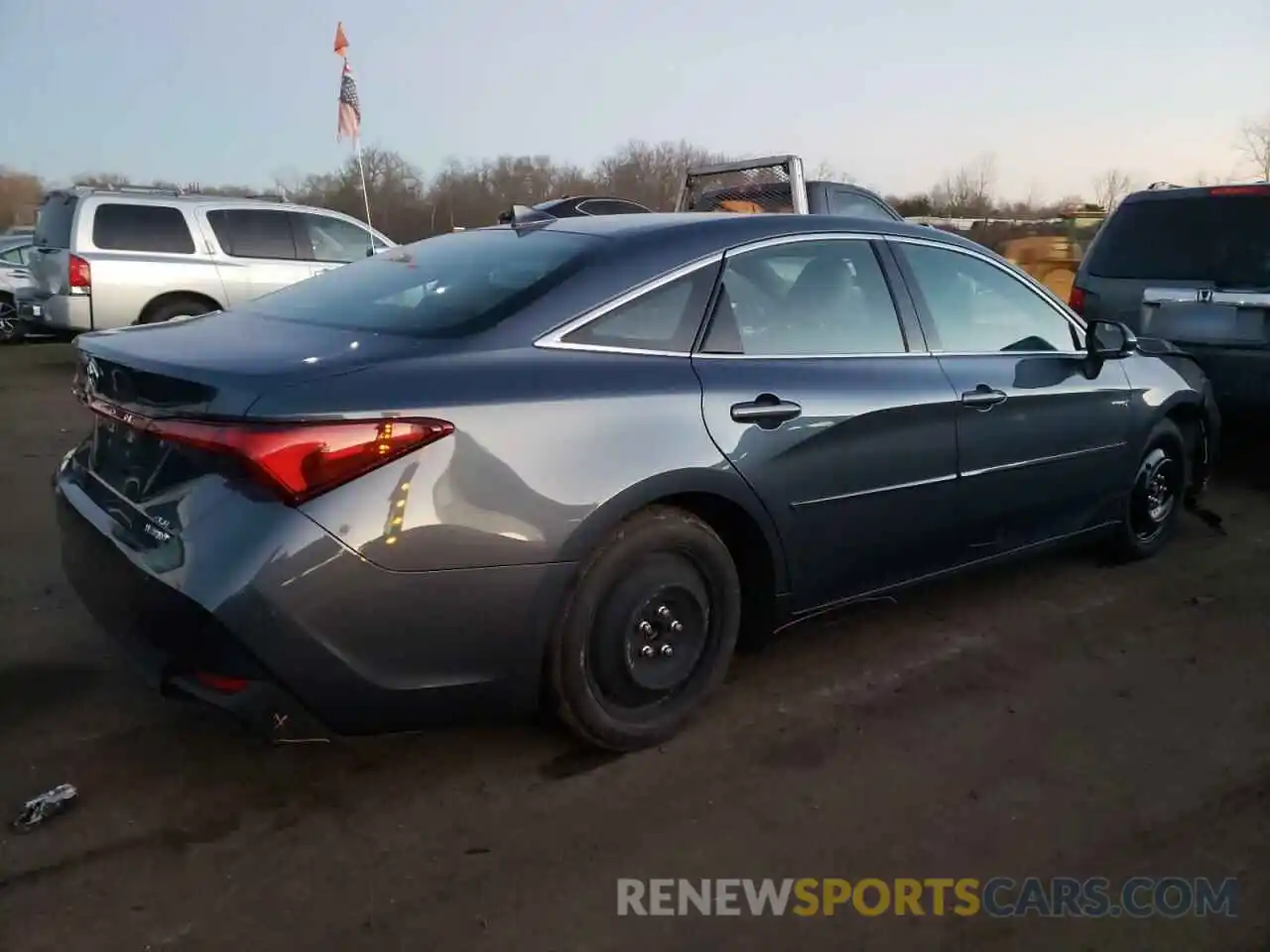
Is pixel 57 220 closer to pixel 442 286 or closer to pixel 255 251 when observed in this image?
pixel 255 251

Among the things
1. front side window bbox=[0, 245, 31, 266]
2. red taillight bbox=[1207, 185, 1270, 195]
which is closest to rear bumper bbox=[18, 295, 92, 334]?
front side window bbox=[0, 245, 31, 266]

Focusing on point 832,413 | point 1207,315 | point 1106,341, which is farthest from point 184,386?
point 1207,315

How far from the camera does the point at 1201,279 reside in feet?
21.1

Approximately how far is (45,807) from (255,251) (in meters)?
9.32

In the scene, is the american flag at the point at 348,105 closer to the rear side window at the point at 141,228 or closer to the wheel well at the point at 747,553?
the rear side window at the point at 141,228

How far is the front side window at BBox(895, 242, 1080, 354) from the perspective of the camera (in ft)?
13.0

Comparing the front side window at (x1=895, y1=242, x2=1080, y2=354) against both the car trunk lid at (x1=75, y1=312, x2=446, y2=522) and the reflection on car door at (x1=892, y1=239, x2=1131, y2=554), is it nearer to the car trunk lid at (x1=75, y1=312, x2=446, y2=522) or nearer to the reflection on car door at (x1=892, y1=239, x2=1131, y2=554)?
the reflection on car door at (x1=892, y1=239, x2=1131, y2=554)

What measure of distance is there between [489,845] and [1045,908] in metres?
1.38

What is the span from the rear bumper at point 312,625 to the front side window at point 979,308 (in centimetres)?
199

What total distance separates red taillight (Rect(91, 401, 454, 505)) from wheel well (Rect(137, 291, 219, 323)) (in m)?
8.87

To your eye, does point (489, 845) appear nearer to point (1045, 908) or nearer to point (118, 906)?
point (118, 906)

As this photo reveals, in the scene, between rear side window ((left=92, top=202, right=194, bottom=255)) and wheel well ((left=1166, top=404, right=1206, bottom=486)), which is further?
rear side window ((left=92, top=202, right=194, bottom=255))

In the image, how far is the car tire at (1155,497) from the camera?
495 cm

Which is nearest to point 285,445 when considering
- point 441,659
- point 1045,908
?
point 441,659
